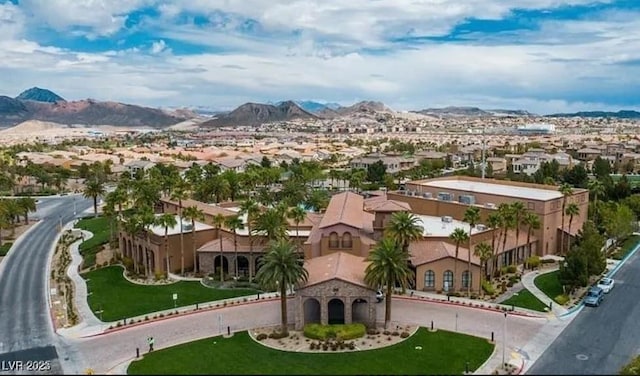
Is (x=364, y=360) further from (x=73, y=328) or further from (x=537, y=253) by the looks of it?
(x=537, y=253)

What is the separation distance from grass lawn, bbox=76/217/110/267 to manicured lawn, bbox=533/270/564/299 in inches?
2062

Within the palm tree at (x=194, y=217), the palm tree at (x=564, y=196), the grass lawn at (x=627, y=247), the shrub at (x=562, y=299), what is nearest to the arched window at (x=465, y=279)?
the shrub at (x=562, y=299)

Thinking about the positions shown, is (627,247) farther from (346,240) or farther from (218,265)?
(218,265)

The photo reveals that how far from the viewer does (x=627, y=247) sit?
256 ft

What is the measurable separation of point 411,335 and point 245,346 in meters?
13.3

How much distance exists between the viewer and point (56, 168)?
165625 mm

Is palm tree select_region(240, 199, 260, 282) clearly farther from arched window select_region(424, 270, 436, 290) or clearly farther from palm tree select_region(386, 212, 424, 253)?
arched window select_region(424, 270, 436, 290)

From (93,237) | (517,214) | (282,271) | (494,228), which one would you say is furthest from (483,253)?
(93,237)

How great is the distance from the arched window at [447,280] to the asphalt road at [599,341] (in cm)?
1239

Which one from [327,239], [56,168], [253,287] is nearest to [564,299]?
[327,239]

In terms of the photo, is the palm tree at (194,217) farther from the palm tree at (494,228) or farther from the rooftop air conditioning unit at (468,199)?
the rooftop air conditioning unit at (468,199)

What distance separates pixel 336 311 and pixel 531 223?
29.8 m

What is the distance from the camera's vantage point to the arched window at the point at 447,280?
5992cm

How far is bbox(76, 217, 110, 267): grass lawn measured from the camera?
75.9 m
